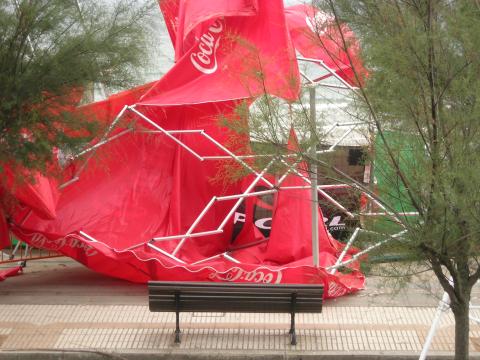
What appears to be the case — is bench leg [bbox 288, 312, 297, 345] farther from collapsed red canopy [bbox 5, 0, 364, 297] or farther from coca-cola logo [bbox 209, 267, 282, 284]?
coca-cola logo [bbox 209, 267, 282, 284]

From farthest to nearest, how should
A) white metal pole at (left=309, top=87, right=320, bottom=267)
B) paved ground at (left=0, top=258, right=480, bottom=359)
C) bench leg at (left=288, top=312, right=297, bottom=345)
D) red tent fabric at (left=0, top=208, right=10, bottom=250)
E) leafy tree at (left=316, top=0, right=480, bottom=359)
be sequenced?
1. red tent fabric at (left=0, top=208, right=10, bottom=250)
2. bench leg at (left=288, top=312, right=297, bottom=345)
3. paved ground at (left=0, top=258, right=480, bottom=359)
4. white metal pole at (left=309, top=87, right=320, bottom=267)
5. leafy tree at (left=316, top=0, right=480, bottom=359)

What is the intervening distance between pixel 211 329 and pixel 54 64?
3.29 m

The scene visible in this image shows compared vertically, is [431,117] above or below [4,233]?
above

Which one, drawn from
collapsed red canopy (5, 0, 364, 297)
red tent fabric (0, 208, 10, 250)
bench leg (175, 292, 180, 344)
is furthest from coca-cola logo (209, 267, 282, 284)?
red tent fabric (0, 208, 10, 250)

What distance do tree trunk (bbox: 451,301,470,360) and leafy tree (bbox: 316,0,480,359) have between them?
24 centimetres

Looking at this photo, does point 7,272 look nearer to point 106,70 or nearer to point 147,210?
point 147,210

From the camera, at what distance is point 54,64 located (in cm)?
889

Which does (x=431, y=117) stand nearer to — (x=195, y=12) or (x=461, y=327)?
(x=461, y=327)

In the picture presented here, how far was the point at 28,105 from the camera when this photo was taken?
902 cm

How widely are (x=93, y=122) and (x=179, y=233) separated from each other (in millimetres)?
2581

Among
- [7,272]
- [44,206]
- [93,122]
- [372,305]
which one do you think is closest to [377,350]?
[372,305]

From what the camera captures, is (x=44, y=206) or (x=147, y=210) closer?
(x=44, y=206)

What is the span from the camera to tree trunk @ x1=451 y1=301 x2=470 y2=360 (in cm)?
668

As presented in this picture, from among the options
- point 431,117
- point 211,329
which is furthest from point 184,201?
point 431,117
